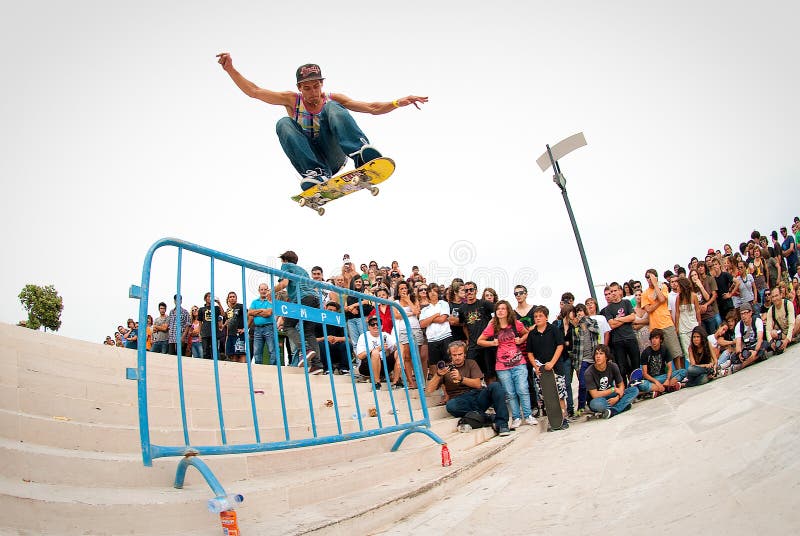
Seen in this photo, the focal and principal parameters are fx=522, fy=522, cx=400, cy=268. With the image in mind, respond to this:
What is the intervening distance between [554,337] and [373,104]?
3984mm

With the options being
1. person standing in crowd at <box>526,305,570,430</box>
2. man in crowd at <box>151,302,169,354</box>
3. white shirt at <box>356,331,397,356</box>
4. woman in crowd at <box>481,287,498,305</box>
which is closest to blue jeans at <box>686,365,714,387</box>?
person standing in crowd at <box>526,305,570,430</box>

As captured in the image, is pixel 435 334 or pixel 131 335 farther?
pixel 131 335

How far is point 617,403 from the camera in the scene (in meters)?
7.00

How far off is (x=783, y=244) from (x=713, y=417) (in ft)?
30.7

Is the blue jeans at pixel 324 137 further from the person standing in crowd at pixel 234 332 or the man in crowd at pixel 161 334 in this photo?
the man in crowd at pixel 161 334

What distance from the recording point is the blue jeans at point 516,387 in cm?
692

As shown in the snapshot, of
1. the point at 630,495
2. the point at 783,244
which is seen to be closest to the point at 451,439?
the point at 630,495

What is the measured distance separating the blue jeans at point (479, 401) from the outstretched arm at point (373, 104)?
3590mm

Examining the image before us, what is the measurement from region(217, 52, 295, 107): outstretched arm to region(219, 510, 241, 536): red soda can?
15.2 feet

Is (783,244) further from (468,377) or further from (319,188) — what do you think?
(319,188)

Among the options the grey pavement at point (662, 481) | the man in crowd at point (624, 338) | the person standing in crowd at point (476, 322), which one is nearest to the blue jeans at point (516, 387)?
the person standing in crowd at point (476, 322)

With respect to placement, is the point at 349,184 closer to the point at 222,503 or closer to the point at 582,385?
the point at 222,503

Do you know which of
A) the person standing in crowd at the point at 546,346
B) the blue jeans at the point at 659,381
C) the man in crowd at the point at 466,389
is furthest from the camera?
the blue jeans at the point at 659,381

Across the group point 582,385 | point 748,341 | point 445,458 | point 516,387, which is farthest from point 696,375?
point 445,458
